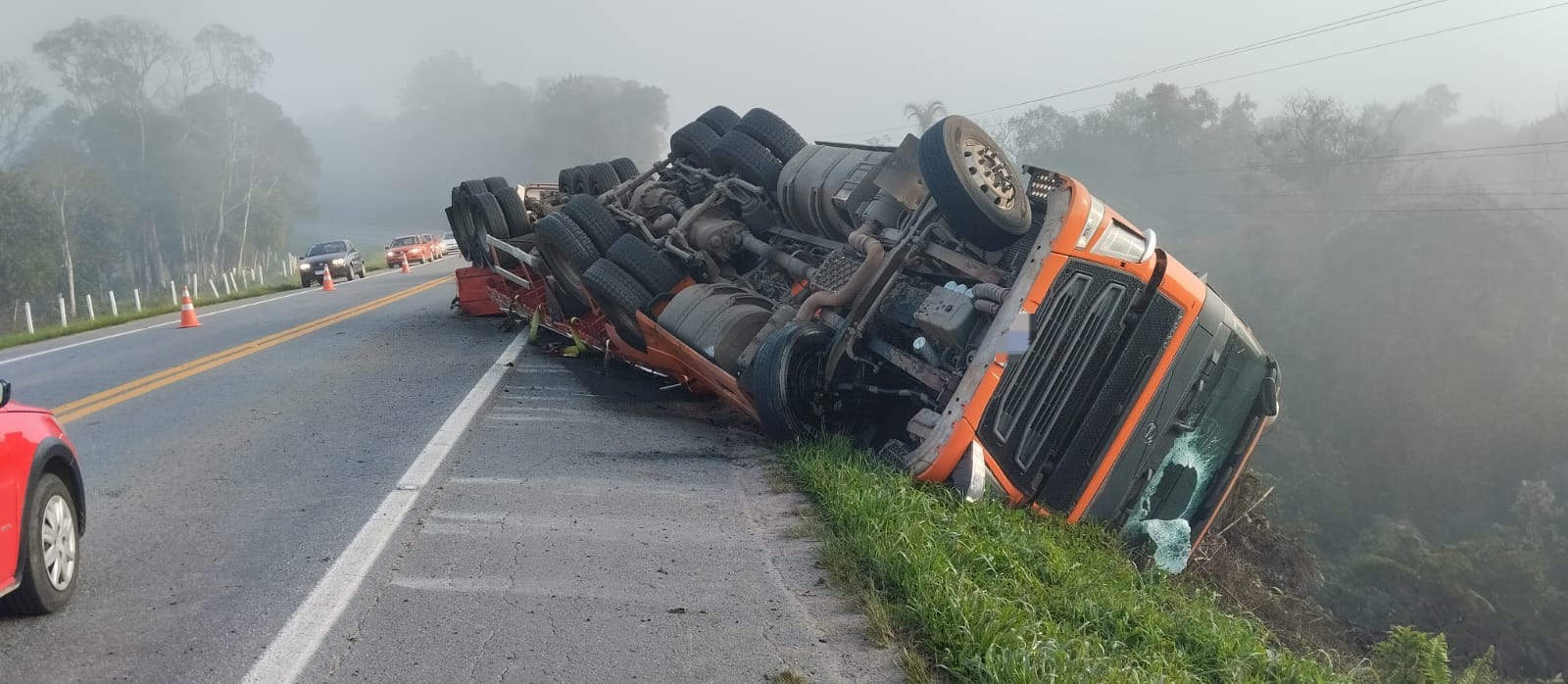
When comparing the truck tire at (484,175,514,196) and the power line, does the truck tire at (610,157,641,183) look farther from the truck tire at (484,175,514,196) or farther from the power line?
the power line

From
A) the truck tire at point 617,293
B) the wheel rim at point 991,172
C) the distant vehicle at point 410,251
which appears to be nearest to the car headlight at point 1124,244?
the wheel rim at point 991,172

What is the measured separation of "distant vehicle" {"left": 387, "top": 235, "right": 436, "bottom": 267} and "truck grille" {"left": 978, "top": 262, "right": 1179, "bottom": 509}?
132 ft

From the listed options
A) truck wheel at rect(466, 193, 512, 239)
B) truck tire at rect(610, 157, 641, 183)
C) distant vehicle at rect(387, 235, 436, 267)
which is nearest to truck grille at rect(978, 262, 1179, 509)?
truck wheel at rect(466, 193, 512, 239)

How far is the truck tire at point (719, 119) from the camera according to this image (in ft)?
38.0

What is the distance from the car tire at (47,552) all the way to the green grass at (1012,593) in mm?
2862

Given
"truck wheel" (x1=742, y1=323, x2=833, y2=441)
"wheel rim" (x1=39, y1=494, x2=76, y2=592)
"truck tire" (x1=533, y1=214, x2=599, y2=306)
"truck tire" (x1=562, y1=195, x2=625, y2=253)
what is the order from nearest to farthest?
"wheel rim" (x1=39, y1=494, x2=76, y2=592) → "truck wheel" (x1=742, y1=323, x2=833, y2=441) → "truck tire" (x1=533, y1=214, x2=599, y2=306) → "truck tire" (x1=562, y1=195, x2=625, y2=253)

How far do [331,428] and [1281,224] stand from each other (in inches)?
2046

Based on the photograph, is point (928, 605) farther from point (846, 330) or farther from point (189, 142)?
point (189, 142)

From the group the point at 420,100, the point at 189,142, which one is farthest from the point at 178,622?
the point at 420,100


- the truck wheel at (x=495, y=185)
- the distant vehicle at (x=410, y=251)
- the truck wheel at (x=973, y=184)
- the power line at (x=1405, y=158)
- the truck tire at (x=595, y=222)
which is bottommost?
the distant vehicle at (x=410, y=251)

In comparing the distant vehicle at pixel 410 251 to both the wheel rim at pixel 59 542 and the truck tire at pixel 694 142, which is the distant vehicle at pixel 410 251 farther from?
the wheel rim at pixel 59 542

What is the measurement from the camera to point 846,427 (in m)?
7.32

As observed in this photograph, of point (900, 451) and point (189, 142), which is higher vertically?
point (900, 451)

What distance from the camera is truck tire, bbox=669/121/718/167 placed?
1098 centimetres
